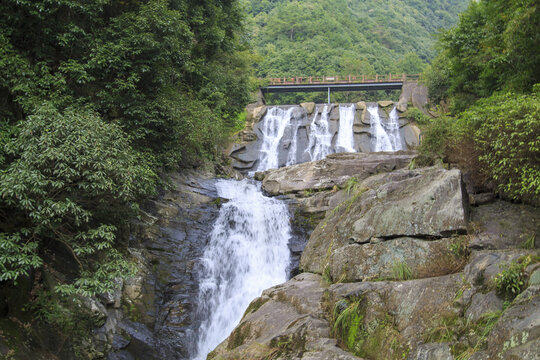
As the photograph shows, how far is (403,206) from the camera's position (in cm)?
803

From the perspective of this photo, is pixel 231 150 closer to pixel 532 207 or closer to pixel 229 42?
pixel 229 42

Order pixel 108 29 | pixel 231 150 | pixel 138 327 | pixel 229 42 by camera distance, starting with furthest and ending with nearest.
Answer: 1. pixel 231 150
2. pixel 229 42
3. pixel 108 29
4. pixel 138 327

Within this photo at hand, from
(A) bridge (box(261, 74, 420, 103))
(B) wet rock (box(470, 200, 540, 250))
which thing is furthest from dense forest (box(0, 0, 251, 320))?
(A) bridge (box(261, 74, 420, 103))

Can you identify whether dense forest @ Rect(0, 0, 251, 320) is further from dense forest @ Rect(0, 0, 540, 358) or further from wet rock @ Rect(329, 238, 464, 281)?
wet rock @ Rect(329, 238, 464, 281)

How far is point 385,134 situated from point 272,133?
779 cm

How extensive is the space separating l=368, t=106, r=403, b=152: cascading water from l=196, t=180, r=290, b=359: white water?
12.9m

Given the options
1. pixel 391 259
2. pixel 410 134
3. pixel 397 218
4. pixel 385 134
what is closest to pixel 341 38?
pixel 385 134

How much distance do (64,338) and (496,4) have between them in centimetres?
1507

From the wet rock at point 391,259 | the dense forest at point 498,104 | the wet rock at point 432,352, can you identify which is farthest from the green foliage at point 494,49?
the wet rock at point 432,352

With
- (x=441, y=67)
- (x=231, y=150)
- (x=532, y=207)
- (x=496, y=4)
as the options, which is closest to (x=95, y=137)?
(x=532, y=207)

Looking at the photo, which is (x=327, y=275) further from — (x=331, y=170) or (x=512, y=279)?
(x=331, y=170)

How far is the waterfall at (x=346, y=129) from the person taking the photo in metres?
25.9

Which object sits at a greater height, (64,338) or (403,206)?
(403,206)

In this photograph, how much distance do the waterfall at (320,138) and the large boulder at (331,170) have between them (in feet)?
22.8
